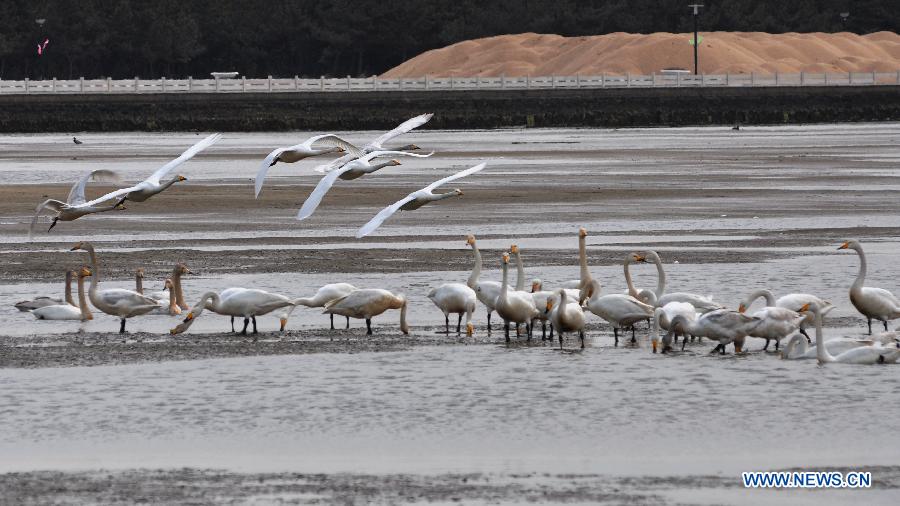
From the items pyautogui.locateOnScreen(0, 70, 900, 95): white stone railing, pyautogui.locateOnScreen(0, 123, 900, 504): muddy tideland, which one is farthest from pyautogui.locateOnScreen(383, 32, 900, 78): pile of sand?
pyautogui.locateOnScreen(0, 123, 900, 504): muddy tideland

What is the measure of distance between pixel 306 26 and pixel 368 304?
106 m

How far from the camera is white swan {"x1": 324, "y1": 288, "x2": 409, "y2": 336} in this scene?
15.7 metres

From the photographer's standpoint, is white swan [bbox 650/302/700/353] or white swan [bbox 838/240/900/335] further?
white swan [bbox 838/240/900/335]

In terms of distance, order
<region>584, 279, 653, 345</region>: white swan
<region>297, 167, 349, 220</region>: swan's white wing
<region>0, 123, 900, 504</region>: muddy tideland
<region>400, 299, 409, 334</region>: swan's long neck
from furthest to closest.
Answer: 1. <region>297, 167, 349, 220</region>: swan's white wing
2. <region>400, 299, 409, 334</region>: swan's long neck
3. <region>584, 279, 653, 345</region>: white swan
4. <region>0, 123, 900, 504</region>: muddy tideland

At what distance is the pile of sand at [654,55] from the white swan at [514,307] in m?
87.6

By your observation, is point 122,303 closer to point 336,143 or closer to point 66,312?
point 66,312

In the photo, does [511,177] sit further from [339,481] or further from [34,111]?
[34,111]

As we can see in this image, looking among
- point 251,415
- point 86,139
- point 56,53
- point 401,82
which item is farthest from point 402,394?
point 56,53

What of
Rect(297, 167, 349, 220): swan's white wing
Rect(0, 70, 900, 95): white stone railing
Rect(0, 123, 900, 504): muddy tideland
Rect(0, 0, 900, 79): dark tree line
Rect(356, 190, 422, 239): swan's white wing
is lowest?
Rect(0, 123, 900, 504): muddy tideland

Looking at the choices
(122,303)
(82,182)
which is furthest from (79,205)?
(122,303)

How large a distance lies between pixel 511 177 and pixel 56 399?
2674 centimetres

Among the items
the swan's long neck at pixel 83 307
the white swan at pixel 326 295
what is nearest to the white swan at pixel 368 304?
the white swan at pixel 326 295

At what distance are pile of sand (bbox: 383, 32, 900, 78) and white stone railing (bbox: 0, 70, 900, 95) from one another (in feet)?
58.1

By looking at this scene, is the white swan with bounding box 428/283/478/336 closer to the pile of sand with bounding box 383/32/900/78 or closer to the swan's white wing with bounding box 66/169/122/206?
the swan's white wing with bounding box 66/169/122/206
